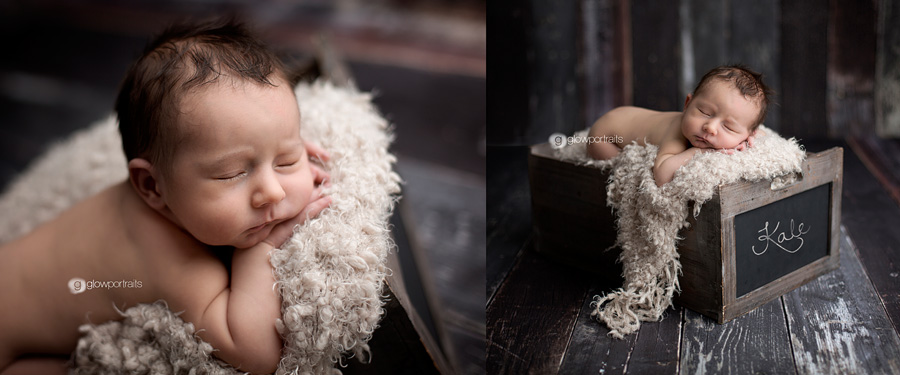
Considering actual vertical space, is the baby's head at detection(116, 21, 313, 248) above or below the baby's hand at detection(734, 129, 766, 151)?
above

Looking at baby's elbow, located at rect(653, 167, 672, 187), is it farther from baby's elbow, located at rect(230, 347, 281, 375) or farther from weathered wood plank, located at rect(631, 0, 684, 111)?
weathered wood plank, located at rect(631, 0, 684, 111)

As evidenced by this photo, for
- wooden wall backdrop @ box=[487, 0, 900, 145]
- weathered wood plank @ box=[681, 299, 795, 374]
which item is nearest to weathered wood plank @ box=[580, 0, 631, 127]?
wooden wall backdrop @ box=[487, 0, 900, 145]

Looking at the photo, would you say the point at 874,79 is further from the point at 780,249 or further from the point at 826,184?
the point at 780,249

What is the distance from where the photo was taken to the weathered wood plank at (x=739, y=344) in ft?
3.01

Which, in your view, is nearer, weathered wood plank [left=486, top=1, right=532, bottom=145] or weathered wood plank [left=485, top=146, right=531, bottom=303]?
weathered wood plank [left=485, top=146, right=531, bottom=303]

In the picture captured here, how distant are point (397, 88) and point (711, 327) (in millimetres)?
1503

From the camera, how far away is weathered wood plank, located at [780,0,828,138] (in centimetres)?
215

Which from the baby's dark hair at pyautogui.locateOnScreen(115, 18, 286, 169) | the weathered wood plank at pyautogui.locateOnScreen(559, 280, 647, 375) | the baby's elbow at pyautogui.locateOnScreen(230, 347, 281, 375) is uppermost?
the baby's dark hair at pyautogui.locateOnScreen(115, 18, 286, 169)

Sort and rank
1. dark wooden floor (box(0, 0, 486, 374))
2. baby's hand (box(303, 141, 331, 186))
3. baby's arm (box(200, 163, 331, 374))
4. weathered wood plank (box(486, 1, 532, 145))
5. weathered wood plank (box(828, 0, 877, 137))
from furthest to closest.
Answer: weathered wood plank (box(828, 0, 877, 137))
weathered wood plank (box(486, 1, 532, 145))
dark wooden floor (box(0, 0, 486, 374))
baby's hand (box(303, 141, 331, 186))
baby's arm (box(200, 163, 331, 374))

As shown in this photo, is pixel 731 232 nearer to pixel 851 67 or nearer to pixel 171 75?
pixel 171 75

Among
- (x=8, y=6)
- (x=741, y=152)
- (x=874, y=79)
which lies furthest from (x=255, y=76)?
(x=8, y=6)

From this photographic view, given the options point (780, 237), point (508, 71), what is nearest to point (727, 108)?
point (780, 237)

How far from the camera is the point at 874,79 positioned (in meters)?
2.18

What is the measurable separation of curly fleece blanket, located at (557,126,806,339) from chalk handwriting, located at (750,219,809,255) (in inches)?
3.5
